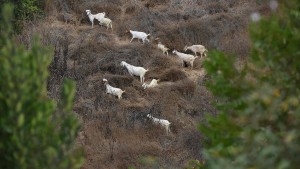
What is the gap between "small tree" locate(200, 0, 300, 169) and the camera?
239cm

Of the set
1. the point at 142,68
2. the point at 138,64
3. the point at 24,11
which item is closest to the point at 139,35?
the point at 138,64

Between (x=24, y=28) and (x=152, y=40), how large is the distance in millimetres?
3059

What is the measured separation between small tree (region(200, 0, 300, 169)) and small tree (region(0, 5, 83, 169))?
726 millimetres

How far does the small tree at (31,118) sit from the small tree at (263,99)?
73 cm

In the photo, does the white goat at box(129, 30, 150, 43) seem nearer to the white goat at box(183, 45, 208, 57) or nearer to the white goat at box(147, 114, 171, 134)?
the white goat at box(183, 45, 208, 57)

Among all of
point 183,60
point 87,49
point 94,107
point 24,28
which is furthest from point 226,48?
point 24,28

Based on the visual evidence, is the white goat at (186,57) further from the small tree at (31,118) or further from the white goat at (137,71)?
the small tree at (31,118)

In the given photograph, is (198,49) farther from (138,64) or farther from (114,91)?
(114,91)

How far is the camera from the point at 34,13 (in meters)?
13.2

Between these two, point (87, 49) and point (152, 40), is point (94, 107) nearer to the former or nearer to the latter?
point (87, 49)

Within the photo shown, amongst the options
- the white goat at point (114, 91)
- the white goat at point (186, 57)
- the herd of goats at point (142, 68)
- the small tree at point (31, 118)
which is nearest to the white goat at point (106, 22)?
the herd of goats at point (142, 68)

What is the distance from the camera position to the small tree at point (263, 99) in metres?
2.39

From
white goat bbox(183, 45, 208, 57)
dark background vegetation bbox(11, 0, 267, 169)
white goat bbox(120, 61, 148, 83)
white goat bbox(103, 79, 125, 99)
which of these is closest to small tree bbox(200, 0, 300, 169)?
dark background vegetation bbox(11, 0, 267, 169)

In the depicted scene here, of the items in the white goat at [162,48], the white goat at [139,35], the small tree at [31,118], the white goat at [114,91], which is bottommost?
the white goat at [114,91]
